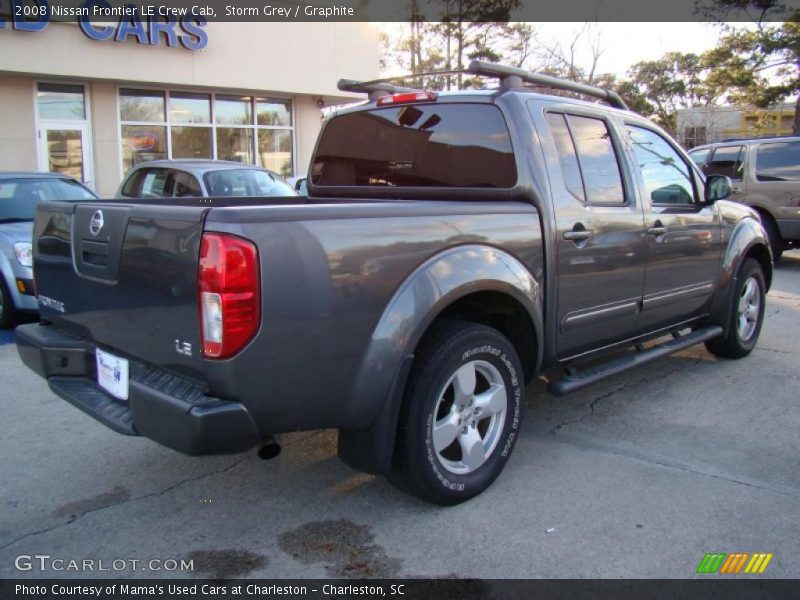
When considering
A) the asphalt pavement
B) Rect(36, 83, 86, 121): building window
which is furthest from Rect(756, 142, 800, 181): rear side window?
Rect(36, 83, 86, 121): building window

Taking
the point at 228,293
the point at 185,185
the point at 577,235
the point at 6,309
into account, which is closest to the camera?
the point at 228,293

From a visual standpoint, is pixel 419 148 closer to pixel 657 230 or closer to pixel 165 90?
pixel 657 230

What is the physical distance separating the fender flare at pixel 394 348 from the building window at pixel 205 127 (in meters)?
15.2

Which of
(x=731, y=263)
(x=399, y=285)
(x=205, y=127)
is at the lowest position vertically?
(x=731, y=263)

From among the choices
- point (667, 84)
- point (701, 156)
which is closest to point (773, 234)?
point (701, 156)

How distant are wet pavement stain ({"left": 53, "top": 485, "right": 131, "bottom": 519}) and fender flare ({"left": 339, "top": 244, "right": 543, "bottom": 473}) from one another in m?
1.22

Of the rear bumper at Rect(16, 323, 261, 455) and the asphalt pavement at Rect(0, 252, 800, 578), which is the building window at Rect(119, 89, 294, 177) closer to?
the asphalt pavement at Rect(0, 252, 800, 578)

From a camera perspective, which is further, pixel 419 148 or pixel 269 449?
pixel 419 148

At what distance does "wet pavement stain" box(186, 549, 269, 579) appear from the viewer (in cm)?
284

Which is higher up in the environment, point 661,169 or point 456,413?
point 661,169

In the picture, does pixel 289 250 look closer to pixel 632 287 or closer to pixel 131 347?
pixel 131 347

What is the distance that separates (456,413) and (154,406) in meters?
1.37

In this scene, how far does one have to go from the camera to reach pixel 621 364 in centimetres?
432

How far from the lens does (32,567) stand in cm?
288
